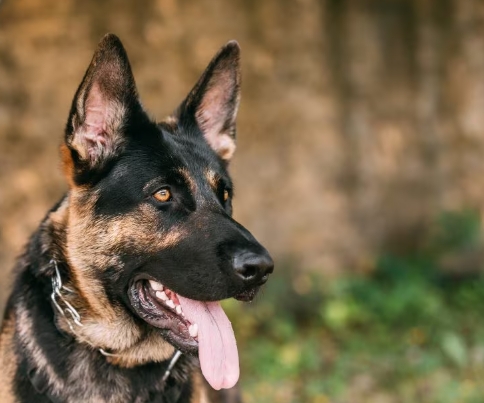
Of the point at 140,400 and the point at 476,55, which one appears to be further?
the point at 476,55

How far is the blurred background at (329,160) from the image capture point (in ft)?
19.6

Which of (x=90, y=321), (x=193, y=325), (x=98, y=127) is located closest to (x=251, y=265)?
(x=193, y=325)

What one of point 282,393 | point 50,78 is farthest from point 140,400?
point 50,78

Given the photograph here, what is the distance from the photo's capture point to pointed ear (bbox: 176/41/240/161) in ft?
12.0

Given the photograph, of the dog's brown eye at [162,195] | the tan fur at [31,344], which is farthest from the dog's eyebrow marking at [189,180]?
the tan fur at [31,344]

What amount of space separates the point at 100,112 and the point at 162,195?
18.3 inches

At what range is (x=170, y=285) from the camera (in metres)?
3.01

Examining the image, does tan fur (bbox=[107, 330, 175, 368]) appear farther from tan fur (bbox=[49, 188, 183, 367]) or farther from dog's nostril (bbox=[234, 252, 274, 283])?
dog's nostril (bbox=[234, 252, 274, 283])

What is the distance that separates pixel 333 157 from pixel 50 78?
2.64m

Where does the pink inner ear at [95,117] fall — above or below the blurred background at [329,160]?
above

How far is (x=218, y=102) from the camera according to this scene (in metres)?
3.83

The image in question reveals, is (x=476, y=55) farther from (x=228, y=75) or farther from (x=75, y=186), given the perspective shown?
(x=75, y=186)

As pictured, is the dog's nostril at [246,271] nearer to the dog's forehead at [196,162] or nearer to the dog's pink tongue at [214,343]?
the dog's pink tongue at [214,343]

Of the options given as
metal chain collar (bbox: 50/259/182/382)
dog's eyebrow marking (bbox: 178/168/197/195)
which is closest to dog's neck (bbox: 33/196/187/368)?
metal chain collar (bbox: 50/259/182/382)
